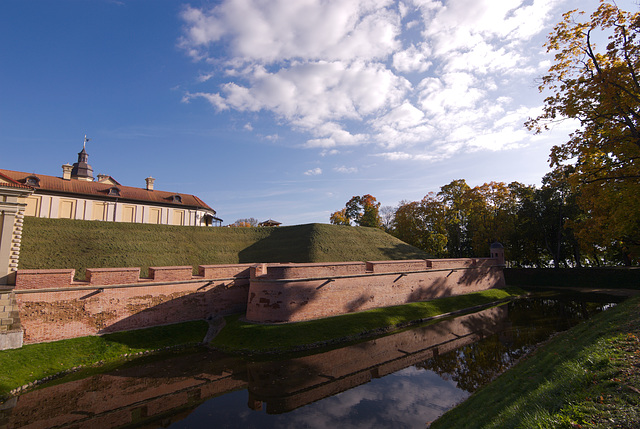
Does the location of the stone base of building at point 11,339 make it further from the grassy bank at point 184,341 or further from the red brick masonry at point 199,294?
the red brick masonry at point 199,294

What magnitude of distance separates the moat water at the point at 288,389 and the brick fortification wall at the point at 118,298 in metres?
3.04

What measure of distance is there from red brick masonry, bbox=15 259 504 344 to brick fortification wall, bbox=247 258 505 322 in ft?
0.16

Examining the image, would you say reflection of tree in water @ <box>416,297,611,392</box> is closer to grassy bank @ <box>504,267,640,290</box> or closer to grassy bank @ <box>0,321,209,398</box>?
grassy bank @ <box>504,267,640,290</box>

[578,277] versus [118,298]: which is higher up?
[118,298]

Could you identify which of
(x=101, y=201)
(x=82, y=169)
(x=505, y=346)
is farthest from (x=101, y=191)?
(x=505, y=346)

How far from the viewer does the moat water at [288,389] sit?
27.3ft

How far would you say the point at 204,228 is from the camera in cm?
2930

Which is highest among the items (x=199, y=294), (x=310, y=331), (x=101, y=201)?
(x=101, y=201)

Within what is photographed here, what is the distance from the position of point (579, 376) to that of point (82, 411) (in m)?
11.8

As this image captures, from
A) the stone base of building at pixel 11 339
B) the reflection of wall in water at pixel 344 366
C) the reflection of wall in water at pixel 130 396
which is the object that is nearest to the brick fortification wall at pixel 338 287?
the reflection of wall in water at pixel 344 366

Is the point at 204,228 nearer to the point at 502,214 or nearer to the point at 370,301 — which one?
the point at 370,301

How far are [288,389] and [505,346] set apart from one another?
31.6 feet

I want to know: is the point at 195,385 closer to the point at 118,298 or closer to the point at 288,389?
the point at 288,389

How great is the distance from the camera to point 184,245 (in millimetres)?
25406
